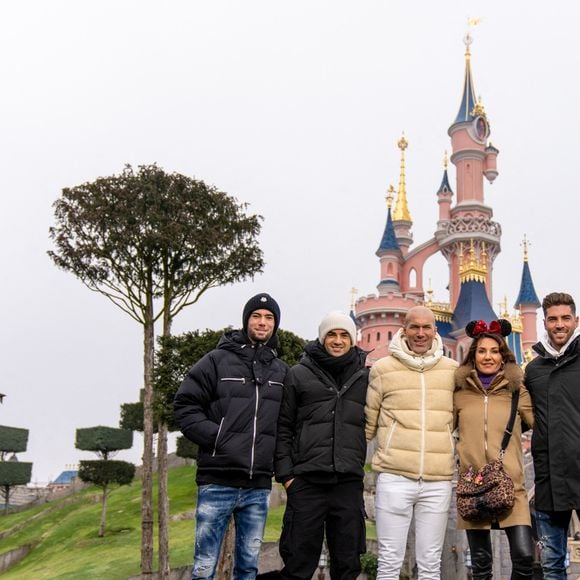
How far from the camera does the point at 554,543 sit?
5.66 meters

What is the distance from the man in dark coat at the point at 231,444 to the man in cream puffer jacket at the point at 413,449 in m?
0.84

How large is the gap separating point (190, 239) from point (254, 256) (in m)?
2.10

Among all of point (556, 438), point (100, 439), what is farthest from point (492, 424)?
point (100, 439)

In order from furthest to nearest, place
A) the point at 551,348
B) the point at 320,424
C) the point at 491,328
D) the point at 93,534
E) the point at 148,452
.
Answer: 1. the point at 93,534
2. the point at 148,452
3. the point at 491,328
4. the point at 551,348
5. the point at 320,424

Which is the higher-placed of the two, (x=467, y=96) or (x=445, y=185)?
(x=467, y=96)

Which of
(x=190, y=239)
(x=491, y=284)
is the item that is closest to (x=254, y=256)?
(x=190, y=239)

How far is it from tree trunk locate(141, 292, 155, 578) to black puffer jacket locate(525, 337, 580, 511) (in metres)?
15.5

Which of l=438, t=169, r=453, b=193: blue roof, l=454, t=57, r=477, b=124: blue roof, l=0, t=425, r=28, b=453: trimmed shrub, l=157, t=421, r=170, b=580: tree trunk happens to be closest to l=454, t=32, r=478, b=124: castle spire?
l=454, t=57, r=477, b=124: blue roof

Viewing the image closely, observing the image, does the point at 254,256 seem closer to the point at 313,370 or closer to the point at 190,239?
the point at 190,239

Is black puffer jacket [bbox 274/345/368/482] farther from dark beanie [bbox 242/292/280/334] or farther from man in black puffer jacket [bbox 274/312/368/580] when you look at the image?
dark beanie [bbox 242/292/280/334]

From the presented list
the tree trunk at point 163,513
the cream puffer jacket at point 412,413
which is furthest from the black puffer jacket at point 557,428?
the tree trunk at point 163,513

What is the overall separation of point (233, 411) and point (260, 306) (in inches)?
36.0

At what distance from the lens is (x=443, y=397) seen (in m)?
5.78

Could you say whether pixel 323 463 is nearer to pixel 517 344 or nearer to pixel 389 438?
pixel 389 438
